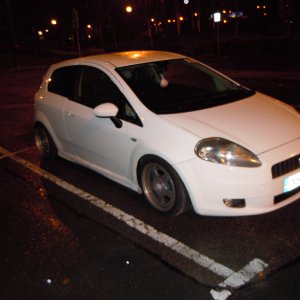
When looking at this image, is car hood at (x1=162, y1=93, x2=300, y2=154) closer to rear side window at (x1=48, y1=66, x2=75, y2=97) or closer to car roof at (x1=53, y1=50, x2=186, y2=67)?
car roof at (x1=53, y1=50, x2=186, y2=67)

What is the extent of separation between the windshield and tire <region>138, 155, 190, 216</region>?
1.75 ft

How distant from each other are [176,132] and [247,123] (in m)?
0.69

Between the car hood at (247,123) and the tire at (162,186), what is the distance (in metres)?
0.43

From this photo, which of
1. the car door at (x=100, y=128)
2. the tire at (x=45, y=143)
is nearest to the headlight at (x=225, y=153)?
the car door at (x=100, y=128)

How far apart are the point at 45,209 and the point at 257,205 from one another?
2.28 meters

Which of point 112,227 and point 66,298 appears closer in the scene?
point 66,298

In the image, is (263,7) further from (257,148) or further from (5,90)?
(257,148)

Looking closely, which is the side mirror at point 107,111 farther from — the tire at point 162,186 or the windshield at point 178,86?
the tire at point 162,186

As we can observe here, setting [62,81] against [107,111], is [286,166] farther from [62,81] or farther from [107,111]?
[62,81]

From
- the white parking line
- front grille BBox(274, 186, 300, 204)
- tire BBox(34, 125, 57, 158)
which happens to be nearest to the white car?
front grille BBox(274, 186, 300, 204)

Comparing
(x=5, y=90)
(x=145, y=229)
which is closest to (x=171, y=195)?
(x=145, y=229)

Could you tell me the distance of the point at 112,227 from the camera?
395cm

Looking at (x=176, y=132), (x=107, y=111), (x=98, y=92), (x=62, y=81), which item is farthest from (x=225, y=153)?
(x=62, y=81)

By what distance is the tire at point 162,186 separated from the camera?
12.2 feet
